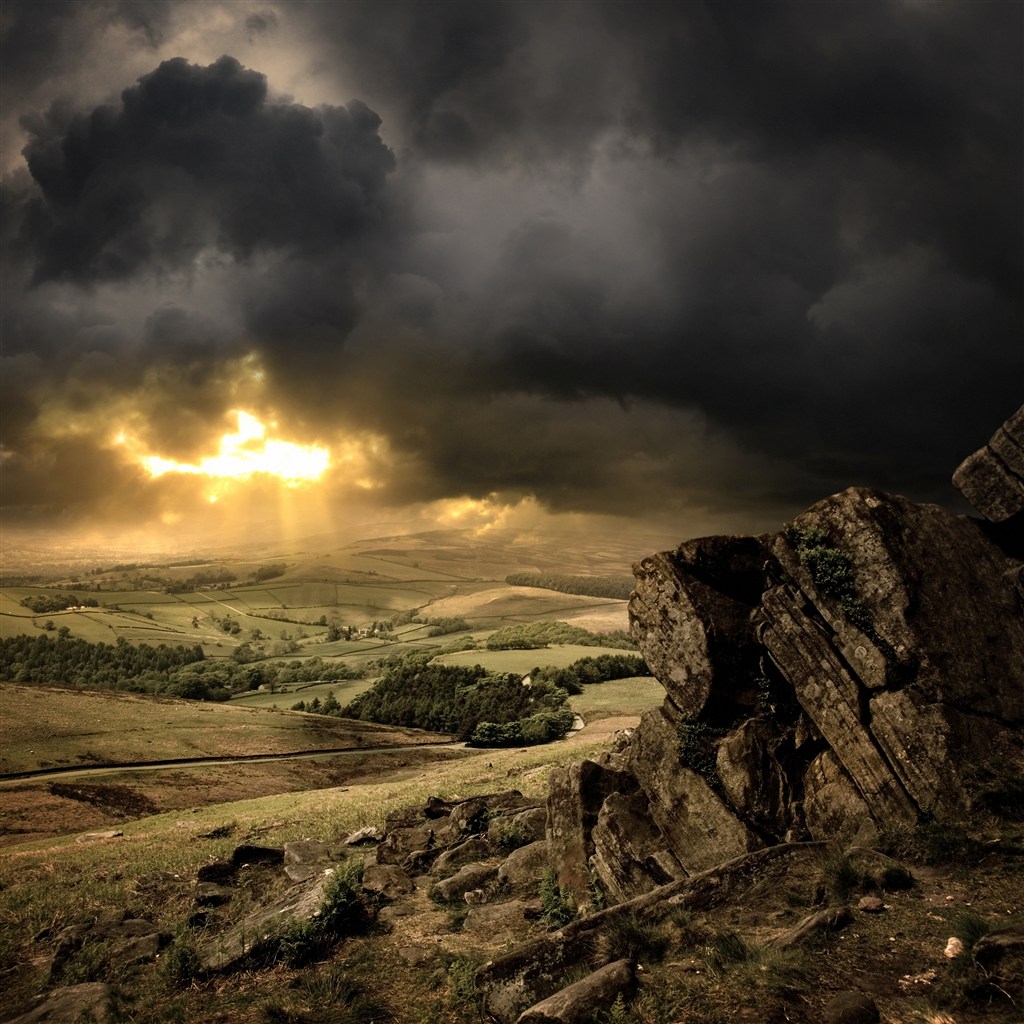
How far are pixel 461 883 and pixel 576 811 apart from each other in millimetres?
5302

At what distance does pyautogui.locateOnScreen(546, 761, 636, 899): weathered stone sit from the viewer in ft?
66.2

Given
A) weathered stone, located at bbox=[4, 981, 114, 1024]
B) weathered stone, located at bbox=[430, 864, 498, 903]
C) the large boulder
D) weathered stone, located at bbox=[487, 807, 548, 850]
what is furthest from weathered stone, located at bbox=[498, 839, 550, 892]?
weathered stone, located at bbox=[4, 981, 114, 1024]

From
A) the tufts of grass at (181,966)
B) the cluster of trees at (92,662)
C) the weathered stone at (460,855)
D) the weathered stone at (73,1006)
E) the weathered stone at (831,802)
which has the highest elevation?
the cluster of trees at (92,662)

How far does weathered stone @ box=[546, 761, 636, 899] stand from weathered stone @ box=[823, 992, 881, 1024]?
1063cm

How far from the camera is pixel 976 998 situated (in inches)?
375

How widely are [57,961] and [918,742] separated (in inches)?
1048

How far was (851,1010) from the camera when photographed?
9711mm

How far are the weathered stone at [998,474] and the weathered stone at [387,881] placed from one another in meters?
25.1

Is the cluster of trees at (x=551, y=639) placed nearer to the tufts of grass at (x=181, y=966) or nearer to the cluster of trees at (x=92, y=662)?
the cluster of trees at (x=92, y=662)

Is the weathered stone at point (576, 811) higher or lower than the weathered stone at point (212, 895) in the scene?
higher

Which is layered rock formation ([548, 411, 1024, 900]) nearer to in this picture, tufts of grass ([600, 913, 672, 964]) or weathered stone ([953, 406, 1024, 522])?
weathered stone ([953, 406, 1024, 522])

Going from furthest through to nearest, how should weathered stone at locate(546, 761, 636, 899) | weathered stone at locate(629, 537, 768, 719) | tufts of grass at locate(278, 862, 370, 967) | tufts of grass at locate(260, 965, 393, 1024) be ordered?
1. weathered stone at locate(629, 537, 768, 719)
2. weathered stone at locate(546, 761, 636, 899)
3. tufts of grass at locate(278, 862, 370, 967)
4. tufts of grass at locate(260, 965, 393, 1024)

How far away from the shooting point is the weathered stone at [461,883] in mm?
21625

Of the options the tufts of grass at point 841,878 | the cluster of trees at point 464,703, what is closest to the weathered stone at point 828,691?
the tufts of grass at point 841,878
